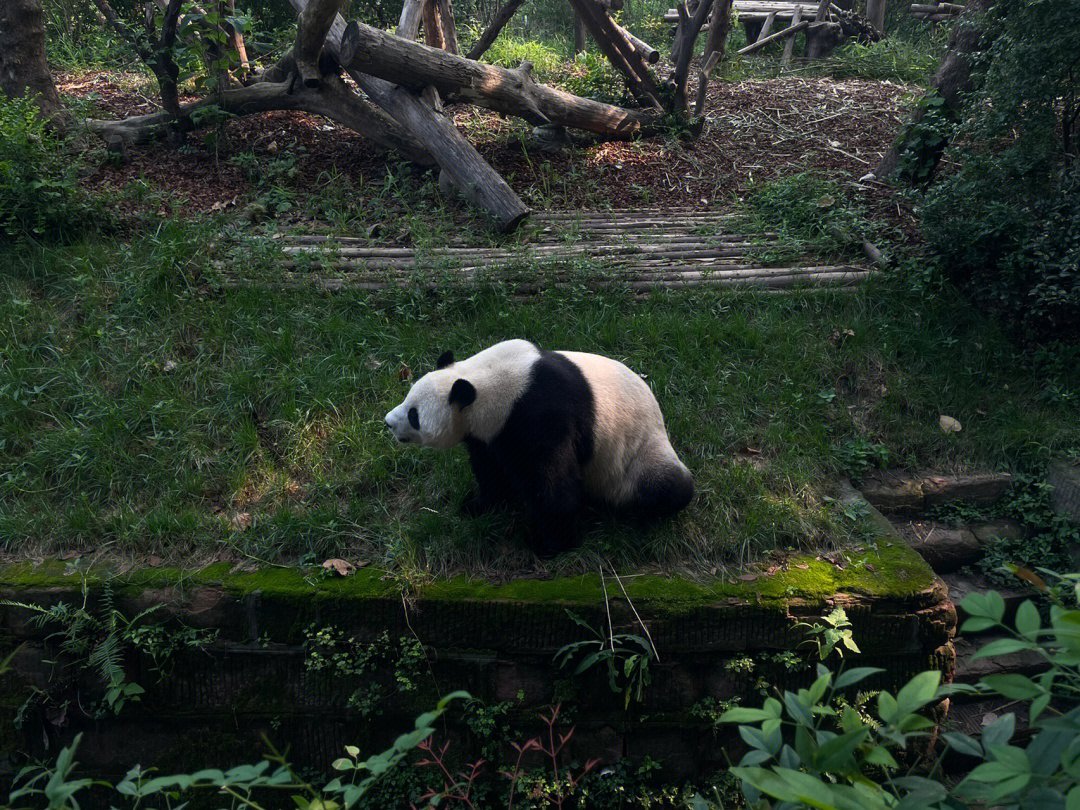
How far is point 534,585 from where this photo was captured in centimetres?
351

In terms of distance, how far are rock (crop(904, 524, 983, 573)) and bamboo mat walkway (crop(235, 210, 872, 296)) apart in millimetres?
2058

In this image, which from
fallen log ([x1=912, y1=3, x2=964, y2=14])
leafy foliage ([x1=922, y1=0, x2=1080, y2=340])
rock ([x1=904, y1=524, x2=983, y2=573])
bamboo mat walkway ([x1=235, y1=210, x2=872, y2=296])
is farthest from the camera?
fallen log ([x1=912, y1=3, x2=964, y2=14])

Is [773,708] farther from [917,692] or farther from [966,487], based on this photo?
[966,487]

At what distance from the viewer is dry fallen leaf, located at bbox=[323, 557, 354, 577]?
3.59m

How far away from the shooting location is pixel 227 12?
7062mm

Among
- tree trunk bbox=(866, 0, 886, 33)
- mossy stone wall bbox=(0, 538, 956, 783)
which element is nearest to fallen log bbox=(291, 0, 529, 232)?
mossy stone wall bbox=(0, 538, 956, 783)

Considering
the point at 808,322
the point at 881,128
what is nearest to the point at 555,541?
the point at 808,322

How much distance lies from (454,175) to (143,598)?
4285 millimetres

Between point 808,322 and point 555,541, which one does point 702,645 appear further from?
point 808,322

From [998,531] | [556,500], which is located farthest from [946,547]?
[556,500]

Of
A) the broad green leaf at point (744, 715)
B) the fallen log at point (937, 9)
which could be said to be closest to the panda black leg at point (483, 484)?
the broad green leaf at point (744, 715)

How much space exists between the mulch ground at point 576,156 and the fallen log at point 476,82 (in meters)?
0.26

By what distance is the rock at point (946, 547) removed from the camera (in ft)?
14.4

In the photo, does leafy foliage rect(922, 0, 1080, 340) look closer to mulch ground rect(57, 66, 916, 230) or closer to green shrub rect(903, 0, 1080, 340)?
green shrub rect(903, 0, 1080, 340)
